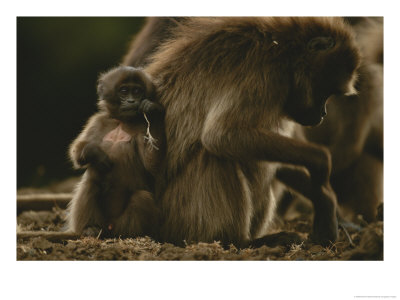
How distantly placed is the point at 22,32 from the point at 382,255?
10.5 ft

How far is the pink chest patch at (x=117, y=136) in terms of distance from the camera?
456cm

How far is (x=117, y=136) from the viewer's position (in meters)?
4.60

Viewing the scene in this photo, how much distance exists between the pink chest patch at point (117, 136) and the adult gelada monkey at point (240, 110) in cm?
31

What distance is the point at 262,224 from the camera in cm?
508

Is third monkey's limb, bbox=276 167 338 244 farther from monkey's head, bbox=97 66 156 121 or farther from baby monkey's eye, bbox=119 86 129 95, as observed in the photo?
baby monkey's eye, bbox=119 86 129 95

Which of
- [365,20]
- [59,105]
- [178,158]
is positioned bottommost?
[178,158]

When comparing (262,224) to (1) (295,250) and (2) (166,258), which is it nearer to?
(1) (295,250)

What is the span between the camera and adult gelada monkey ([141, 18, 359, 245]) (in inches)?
174

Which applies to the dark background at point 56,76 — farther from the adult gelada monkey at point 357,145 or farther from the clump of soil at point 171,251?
the adult gelada monkey at point 357,145

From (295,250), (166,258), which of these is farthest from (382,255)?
(166,258)

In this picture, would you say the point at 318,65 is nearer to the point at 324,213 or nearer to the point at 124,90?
the point at 324,213

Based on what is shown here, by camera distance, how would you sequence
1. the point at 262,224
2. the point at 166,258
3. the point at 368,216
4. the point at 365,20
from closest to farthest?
1. the point at 166,258
2. the point at 262,224
3. the point at 365,20
4. the point at 368,216

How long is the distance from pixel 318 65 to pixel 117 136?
5.28 feet

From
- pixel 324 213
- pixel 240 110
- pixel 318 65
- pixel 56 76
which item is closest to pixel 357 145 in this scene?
pixel 324 213
